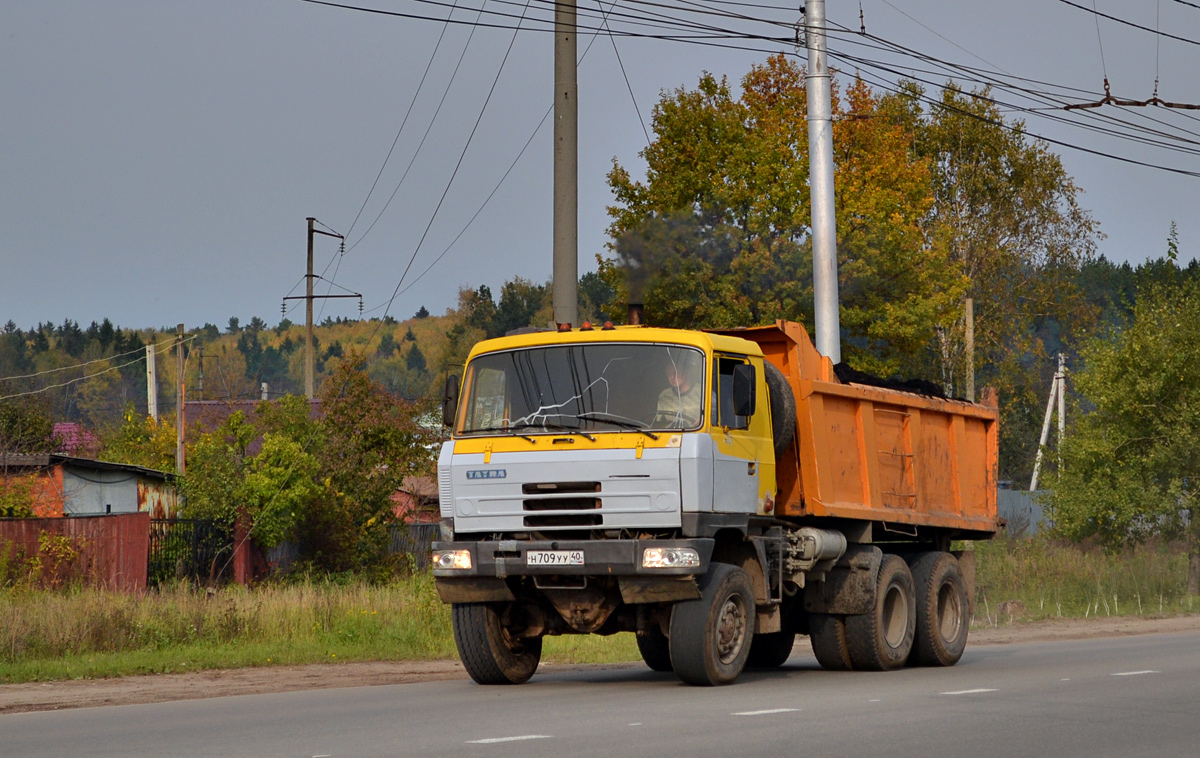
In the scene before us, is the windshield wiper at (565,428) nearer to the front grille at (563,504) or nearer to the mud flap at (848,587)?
the front grille at (563,504)

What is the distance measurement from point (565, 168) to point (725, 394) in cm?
687

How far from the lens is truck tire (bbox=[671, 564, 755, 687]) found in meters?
11.8

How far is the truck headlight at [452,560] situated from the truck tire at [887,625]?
432 cm

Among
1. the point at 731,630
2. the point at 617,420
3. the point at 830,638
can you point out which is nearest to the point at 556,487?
the point at 617,420

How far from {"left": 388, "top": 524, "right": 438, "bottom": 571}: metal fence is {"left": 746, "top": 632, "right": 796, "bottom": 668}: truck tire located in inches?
714

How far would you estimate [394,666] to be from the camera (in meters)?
16.2

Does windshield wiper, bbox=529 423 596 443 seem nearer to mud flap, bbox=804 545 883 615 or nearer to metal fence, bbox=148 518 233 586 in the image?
mud flap, bbox=804 545 883 615

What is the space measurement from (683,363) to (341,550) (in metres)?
21.9

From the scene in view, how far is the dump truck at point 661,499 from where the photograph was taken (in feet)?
38.4

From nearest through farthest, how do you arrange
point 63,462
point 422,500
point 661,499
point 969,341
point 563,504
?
1. point 661,499
2. point 563,504
3. point 63,462
4. point 422,500
5. point 969,341

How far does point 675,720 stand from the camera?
9727 mm

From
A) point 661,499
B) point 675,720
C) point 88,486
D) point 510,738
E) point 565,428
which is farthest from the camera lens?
point 88,486

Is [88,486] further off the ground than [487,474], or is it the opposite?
[88,486]

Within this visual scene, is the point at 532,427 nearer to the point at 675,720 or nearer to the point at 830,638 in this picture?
the point at 675,720
